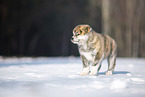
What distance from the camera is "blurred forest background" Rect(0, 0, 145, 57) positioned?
20.0 m

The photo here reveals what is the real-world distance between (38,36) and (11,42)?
229 cm

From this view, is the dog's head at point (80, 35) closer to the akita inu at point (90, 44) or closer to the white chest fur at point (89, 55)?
the akita inu at point (90, 44)

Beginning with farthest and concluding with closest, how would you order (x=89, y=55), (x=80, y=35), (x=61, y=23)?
(x=61, y=23)
(x=89, y=55)
(x=80, y=35)

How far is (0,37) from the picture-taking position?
64.1ft

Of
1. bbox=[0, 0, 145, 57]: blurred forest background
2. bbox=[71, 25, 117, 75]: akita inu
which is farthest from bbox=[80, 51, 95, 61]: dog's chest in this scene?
bbox=[0, 0, 145, 57]: blurred forest background

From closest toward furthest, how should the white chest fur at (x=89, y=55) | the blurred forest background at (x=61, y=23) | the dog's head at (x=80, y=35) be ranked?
1. the dog's head at (x=80, y=35)
2. the white chest fur at (x=89, y=55)
3. the blurred forest background at (x=61, y=23)

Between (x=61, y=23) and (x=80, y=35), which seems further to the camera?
(x=61, y=23)

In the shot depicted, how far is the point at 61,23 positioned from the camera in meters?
21.6

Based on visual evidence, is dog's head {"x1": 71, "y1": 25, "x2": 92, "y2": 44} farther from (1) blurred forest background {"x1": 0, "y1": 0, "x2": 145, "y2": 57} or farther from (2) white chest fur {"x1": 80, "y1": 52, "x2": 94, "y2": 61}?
(1) blurred forest background {"x1": 0, "y1": 0, "x2": 145, "y2": 57}

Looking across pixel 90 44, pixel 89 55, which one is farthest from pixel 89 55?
pixel 90 44

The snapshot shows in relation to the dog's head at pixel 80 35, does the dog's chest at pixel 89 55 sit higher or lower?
lower

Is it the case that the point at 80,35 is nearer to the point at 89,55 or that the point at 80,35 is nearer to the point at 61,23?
the point at 89,55

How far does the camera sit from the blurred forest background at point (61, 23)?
20.0 m

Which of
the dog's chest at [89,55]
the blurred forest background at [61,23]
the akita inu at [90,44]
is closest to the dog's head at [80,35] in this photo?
the akita inu at [90,44]
